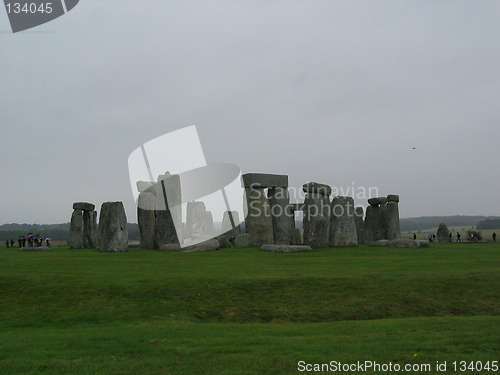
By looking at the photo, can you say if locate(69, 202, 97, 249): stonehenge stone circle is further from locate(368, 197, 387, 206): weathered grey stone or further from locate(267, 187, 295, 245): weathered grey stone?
locate(368, 197, 387, 206): weathered grey stone

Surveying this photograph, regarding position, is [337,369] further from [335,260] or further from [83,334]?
[335,260]

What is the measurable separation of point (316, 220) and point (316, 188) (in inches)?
92.9

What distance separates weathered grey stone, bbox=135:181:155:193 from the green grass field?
9.24 metres

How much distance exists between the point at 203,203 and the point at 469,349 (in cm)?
2792

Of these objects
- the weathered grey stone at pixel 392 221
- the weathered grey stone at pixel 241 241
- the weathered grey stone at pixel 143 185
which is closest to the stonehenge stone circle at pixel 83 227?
the weathered grey stone at pixel 143 185

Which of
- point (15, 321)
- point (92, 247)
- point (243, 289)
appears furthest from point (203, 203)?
point (15, 321)

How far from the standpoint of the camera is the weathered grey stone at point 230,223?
3165 cm

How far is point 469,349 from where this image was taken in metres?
7.69

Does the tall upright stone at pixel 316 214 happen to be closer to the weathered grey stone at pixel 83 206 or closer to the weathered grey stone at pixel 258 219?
the weathered grey stone at pixel 258 219

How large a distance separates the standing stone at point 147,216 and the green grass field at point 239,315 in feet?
24.3

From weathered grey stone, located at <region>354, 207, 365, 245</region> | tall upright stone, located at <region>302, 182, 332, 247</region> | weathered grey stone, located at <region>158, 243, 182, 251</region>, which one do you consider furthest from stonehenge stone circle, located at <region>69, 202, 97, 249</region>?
weathered grey stone, located at <region>354, 207, 365, 245</region>

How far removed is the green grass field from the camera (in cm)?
724

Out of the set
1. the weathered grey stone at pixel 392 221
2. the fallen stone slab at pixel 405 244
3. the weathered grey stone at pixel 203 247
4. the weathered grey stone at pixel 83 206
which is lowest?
the fallen stone slab at pixel 405 244

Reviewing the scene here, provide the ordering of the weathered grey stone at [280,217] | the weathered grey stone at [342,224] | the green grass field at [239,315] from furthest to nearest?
the weathered grey stone at [280,217] → the weathered grey stone at [342,224] → the green grass field at [239,315]
